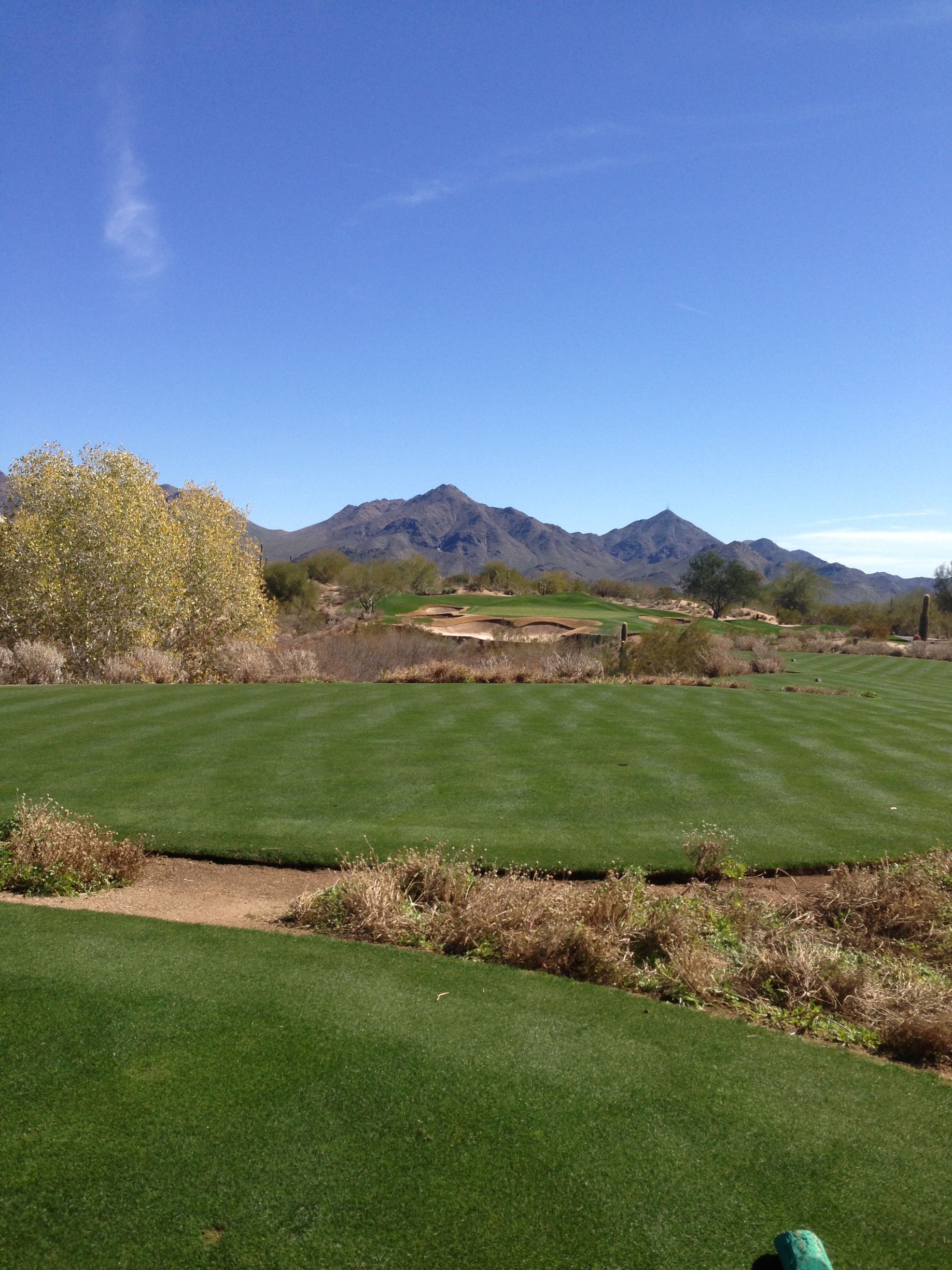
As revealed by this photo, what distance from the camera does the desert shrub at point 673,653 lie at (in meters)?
28.7

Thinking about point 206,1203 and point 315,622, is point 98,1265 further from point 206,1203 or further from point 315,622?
point 315,622

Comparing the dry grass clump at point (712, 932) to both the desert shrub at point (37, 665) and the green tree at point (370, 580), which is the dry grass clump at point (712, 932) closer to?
the desert shrub at point (37, 665)

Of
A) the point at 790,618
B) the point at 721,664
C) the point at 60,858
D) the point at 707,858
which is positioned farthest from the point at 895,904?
the point at 790,618

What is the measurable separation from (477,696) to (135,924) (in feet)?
33.5

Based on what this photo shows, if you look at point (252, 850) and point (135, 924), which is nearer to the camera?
point (135, 924)

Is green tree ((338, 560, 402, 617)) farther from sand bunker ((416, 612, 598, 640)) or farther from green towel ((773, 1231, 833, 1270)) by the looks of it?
green towel ((773, 1231, 833, 1270))

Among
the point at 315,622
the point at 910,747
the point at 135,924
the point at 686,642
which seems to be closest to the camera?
the point at 135,924

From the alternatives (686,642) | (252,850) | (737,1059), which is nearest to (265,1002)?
(737,1059)

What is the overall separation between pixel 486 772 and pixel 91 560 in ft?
59.8

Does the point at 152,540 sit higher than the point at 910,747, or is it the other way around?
the point at 152,540

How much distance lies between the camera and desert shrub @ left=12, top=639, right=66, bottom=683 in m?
21.4

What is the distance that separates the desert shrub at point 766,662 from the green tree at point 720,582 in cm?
5506

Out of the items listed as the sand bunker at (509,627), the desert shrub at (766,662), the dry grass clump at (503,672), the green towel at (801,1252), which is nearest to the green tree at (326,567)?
the sand bunker at (509,627)

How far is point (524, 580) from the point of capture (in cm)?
9475
